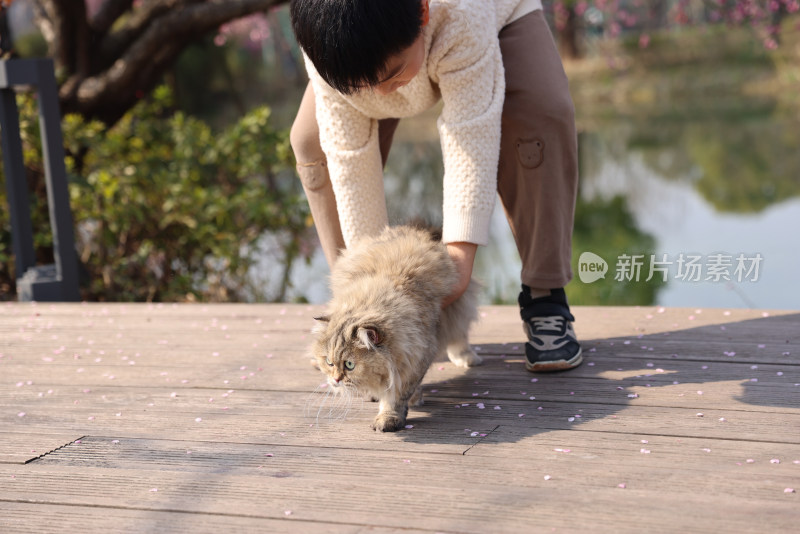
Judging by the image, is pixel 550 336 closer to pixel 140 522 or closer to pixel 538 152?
pixel 538 152

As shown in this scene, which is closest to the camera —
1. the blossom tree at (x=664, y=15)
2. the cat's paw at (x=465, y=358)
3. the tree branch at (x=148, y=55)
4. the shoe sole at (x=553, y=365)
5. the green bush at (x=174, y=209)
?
the shoe sole at (x=553, y=365)

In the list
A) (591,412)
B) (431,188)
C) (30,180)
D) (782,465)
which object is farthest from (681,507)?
(431,188)

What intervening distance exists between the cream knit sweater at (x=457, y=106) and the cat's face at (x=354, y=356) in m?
0.39

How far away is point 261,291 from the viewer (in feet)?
14.1

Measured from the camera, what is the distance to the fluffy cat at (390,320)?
1.71 metres

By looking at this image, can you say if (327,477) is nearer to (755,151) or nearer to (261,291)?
(261,291)

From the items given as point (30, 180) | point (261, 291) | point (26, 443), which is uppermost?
point (30, 180)

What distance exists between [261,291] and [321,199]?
208 cm

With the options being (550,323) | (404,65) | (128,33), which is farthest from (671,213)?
(404,65)

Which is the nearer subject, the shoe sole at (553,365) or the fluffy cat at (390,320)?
the fluffy cat at (390,320)

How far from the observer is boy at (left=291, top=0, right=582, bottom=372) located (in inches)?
76.0

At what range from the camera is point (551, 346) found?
2074 millimetres

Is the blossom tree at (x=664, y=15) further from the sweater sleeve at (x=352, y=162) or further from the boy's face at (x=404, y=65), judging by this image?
the boy's face at (x=404, y=65)

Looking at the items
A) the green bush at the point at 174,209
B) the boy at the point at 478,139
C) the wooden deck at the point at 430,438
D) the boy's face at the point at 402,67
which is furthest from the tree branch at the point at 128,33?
the boy's face at the point at 402,67
